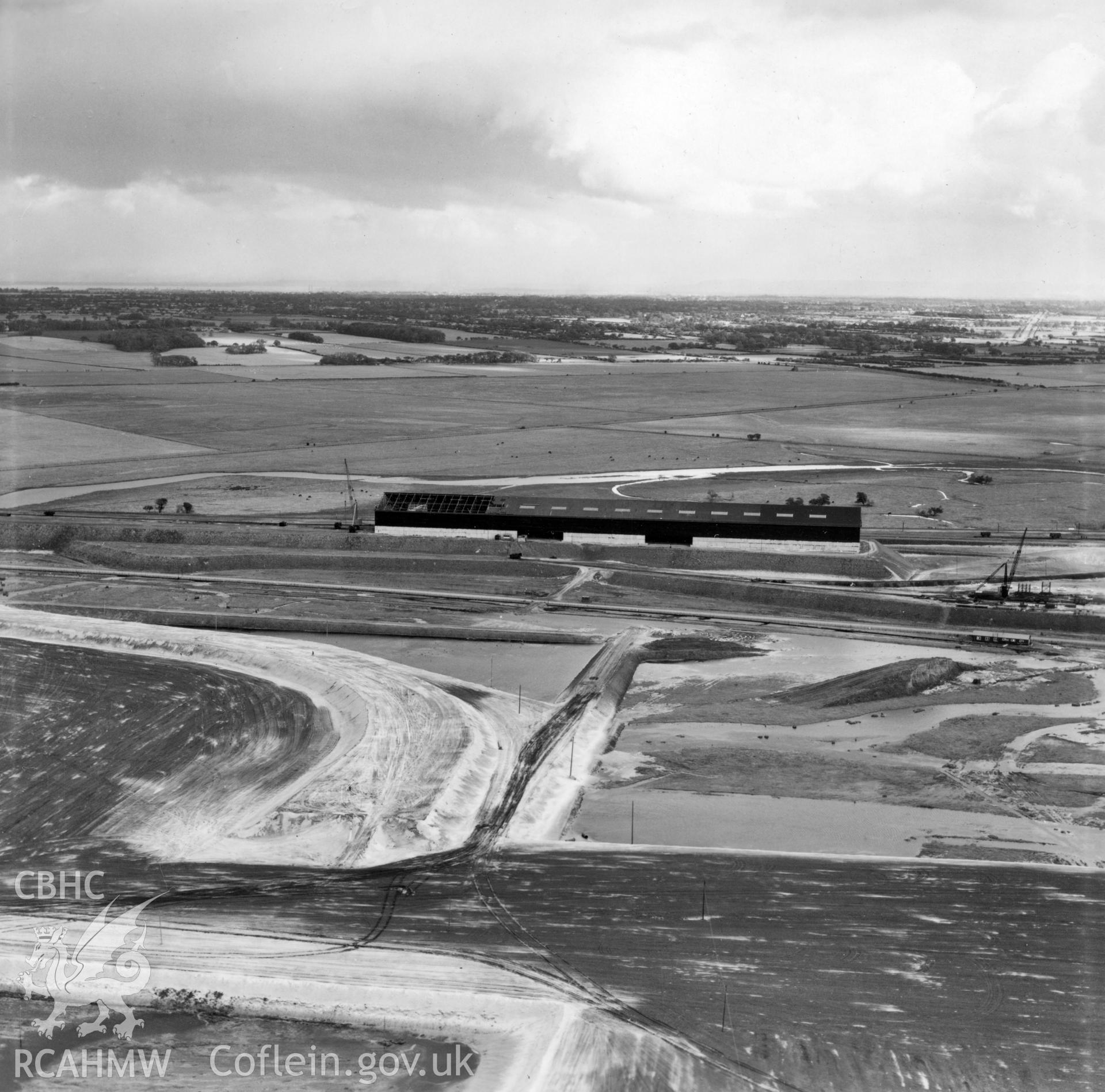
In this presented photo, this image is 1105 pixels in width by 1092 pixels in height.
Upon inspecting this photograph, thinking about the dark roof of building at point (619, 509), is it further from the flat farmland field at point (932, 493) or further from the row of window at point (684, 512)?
the flat farmland field at point (932, 493)

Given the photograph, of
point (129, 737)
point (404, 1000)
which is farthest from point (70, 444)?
point (404, 1000)

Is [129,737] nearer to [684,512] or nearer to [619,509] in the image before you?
[619,509]

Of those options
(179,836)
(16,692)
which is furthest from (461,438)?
(179,836)

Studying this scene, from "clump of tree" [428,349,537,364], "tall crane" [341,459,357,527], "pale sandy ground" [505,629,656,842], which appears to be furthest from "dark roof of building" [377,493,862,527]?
"clump of tree" [428,349,537,364]

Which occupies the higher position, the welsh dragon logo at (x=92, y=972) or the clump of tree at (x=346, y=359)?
the clump of tree at (x=346, y=359)

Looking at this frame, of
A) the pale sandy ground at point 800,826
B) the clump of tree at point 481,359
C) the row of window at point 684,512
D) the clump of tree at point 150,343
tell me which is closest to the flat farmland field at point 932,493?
the row of window at point 684,512

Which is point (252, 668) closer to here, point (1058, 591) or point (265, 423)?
point (1058, 591)
